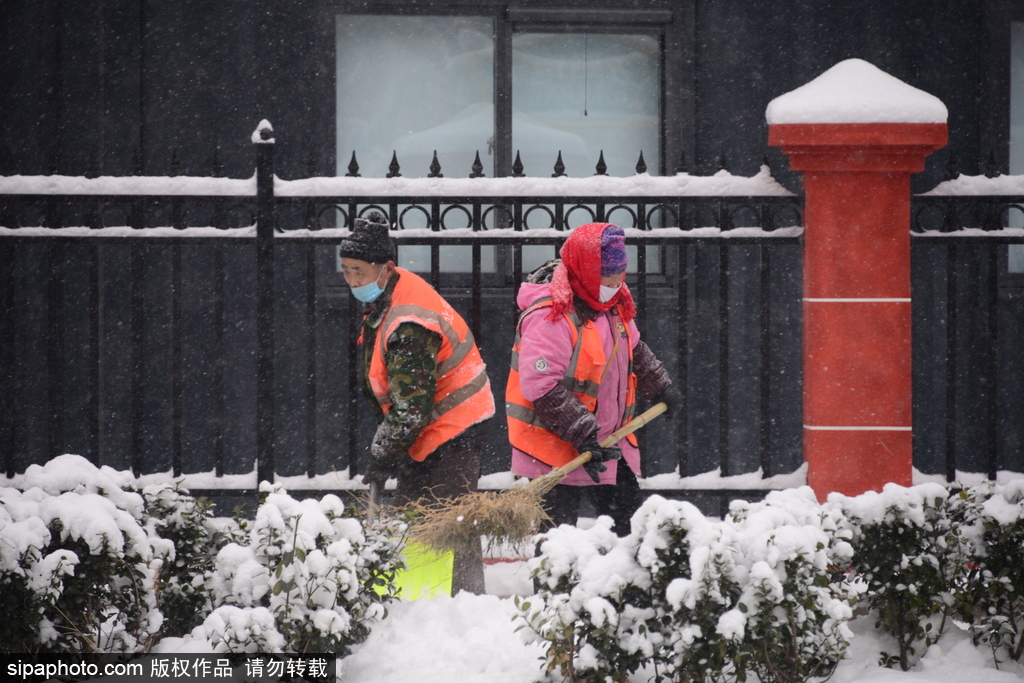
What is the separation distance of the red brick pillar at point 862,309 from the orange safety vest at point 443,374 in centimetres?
171

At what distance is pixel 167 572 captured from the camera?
3.46 m

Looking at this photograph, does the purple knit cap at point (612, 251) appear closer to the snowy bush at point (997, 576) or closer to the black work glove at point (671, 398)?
the black work glove at point (671, 398)

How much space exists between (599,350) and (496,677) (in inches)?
55.6

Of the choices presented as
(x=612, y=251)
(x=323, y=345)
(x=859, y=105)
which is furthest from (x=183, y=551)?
(x=859, y=105)

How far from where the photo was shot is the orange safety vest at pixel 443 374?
13.3 ft

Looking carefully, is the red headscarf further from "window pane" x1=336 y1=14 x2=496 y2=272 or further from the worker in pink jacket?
"window pane" x1=336 y1=14 x2=496 y2=272

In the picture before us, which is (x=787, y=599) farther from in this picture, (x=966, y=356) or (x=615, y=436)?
(x=966, y=356)

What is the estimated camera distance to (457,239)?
4.65m

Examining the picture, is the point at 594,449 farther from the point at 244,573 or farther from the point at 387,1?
the point at 387,1

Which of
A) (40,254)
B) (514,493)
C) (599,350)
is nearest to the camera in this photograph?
(514,493)

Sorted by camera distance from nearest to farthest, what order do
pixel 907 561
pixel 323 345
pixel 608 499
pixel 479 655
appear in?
pixel 907 561
pixel 479 655
pixel 608 499
pixel 323 345

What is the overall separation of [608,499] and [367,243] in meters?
1.57

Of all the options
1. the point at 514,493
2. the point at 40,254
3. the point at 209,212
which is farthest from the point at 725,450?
the point at 40,254

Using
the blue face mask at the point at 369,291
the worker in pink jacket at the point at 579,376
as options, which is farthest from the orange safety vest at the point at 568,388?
the blue face mask at the point at 369,291
